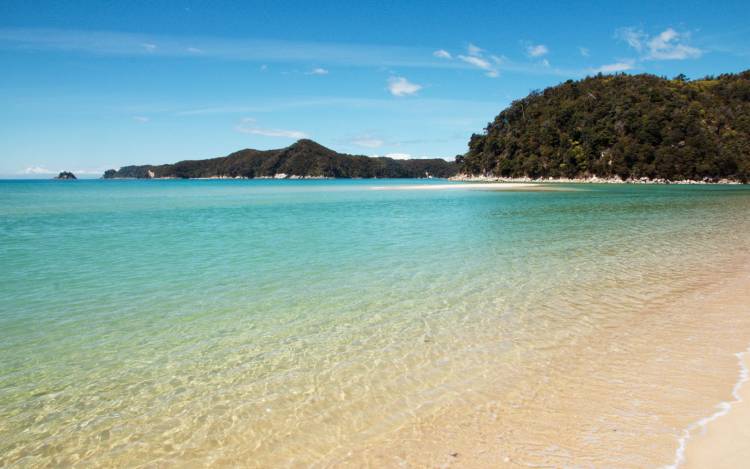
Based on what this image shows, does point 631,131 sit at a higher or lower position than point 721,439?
higher

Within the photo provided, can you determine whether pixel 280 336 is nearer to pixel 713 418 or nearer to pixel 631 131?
pixel 713 418

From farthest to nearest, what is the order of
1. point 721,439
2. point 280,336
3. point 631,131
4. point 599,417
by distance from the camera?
1. point 631,131
2. point 280,336
3. point 599,417
4. point 721,439

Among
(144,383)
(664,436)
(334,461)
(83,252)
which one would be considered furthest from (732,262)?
(83,252)

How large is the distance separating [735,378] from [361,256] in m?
9.23

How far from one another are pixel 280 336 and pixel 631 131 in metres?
122

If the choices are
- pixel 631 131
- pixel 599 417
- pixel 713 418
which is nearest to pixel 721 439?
pixel 713 418

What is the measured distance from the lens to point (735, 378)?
15.2 ft

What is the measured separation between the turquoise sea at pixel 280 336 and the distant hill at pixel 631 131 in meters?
101

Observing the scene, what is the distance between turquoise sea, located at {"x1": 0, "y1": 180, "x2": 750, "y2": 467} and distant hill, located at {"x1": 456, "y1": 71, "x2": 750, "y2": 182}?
10056cm

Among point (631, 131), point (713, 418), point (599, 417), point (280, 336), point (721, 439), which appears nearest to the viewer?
point (721, 439)

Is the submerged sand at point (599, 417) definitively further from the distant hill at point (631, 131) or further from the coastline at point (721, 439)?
the distant hill at point (631, 131)

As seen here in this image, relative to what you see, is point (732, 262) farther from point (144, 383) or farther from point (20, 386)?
point (20, 386)

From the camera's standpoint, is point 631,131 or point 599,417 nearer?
point 599,417

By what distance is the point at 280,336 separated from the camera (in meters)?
6.20
